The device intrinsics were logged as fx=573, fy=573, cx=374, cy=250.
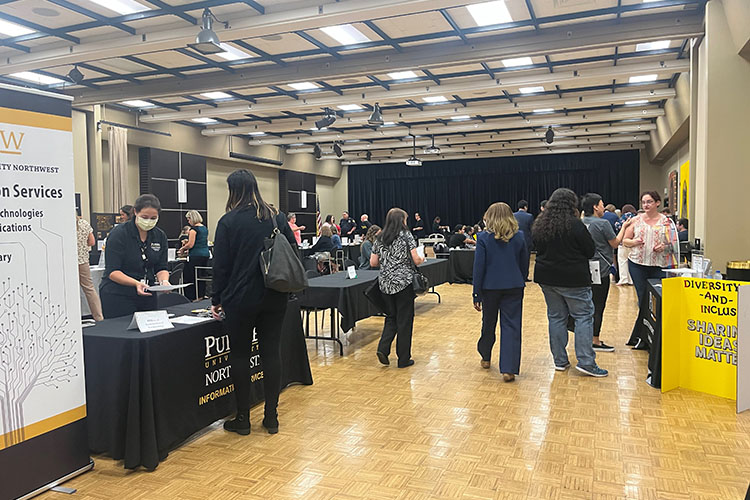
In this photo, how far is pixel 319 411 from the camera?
3.55 metres

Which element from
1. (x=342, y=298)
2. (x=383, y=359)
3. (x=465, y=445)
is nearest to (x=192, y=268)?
(x=342, y=298)

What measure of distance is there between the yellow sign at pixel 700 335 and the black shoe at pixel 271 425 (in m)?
2.55

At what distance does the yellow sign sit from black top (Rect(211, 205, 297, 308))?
2626 millimetres

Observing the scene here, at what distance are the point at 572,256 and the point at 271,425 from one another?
91.8 inches

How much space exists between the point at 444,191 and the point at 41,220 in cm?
1975

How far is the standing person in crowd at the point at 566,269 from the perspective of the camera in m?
4.03

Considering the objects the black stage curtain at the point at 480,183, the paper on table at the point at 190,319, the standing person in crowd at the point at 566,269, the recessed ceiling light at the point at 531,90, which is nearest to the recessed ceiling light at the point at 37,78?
the paper on table at the point at 190,319

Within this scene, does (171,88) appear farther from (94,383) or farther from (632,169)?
(632,169)

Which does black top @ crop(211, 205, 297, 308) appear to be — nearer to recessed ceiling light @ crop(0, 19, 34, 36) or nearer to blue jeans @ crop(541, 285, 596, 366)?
blue jeans @ crop(541, 285, 596, 366)

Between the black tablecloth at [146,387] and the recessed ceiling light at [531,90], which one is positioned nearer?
the black tablecloth at [146,387]

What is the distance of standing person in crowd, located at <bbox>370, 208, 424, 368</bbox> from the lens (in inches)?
179

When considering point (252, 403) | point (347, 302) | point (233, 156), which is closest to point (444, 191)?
point (233, 156)

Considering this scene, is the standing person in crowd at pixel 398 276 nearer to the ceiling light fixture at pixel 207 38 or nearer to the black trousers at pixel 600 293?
the black trousers at pixel 600 293

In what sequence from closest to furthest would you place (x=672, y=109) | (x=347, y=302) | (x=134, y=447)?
(x=134, y=447)
(x=347, y=302)
(x=672, y=109)
